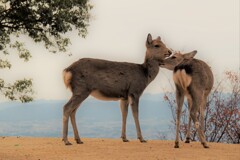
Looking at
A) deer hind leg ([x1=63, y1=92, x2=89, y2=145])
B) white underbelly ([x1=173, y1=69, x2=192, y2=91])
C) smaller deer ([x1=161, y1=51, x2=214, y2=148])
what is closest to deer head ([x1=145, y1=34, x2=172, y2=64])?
smaller deer ([x1=161, y1=51, x2=214, y2=148])

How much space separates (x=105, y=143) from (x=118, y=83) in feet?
6.45

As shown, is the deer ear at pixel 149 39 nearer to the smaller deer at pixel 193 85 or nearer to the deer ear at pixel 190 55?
the deer ear at pixel 190 55

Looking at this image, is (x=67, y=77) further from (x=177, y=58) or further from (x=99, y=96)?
(x=177, y=58)

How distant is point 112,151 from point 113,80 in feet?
8.71

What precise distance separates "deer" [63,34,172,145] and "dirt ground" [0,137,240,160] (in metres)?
0.68

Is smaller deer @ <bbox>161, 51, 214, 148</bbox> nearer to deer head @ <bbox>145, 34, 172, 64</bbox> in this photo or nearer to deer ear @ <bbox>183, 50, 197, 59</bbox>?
deer ear @ <bbox>183, 50, 197, 59</bbox>

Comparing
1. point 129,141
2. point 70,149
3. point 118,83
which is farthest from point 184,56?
point 70,149

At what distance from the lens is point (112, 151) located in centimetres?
1392

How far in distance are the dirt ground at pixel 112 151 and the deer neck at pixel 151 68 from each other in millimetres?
2208

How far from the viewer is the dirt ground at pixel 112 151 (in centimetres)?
1316

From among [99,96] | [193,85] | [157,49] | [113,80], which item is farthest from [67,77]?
[193,85]

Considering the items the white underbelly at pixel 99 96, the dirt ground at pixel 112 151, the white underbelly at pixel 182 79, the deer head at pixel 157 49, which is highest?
the deer head at pixel 157 49

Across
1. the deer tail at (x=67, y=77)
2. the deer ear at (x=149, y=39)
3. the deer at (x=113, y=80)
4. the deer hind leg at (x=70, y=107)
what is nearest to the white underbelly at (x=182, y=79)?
the deer at (x=113, y=80)

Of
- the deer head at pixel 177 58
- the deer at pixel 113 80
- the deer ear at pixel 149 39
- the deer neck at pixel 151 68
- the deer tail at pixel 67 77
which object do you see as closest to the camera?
the deer at pixel 113 80
